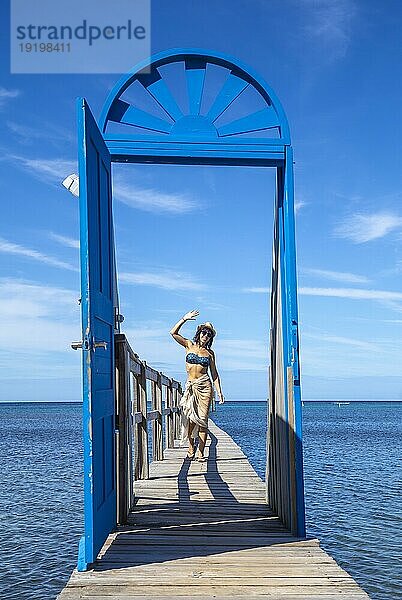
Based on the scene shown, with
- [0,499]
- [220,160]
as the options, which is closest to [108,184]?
[220,160]

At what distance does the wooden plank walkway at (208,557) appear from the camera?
146 inches

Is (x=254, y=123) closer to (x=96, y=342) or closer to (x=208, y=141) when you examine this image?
(x=208, y=141)

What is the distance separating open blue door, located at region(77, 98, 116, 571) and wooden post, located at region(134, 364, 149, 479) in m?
2.80

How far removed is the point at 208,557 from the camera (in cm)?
438

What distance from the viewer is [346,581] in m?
3.85

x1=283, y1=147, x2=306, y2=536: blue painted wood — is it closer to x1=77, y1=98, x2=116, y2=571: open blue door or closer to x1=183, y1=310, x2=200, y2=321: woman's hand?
x1=77, y1=98, x2=116, y2=571: open blue door

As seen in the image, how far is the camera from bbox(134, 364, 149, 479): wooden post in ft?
26.2

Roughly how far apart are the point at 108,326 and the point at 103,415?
69cm

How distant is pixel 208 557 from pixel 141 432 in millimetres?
3881

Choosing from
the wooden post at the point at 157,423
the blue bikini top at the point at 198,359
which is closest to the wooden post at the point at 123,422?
the blue bikini top at the point at 198,359

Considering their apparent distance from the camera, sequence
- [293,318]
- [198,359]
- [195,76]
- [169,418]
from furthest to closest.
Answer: [169,418] < [198,359] < [195,76] < [293,318]

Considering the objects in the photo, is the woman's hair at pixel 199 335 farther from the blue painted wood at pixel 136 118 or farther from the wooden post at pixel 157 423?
the blue painted wood at pixel 136 118

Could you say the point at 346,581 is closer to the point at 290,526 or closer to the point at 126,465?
the point at 290,526

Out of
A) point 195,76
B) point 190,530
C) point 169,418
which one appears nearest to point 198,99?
point 195,76
